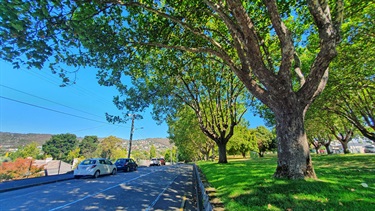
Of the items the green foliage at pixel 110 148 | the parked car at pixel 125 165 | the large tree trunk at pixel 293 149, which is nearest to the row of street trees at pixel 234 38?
the large tree trunk at pixel 293 149

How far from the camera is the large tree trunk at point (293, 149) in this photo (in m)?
5.25

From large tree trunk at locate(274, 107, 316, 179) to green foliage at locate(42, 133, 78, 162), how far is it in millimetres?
102532

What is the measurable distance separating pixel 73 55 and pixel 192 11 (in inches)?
196

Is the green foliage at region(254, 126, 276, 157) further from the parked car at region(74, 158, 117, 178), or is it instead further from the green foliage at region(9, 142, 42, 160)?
the green foliage at region(9, 142, 42, 160)

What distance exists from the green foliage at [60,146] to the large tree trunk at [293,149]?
102532 mm

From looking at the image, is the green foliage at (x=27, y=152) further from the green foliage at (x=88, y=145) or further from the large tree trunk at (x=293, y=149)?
the large tree trunk at (x=293, y=149)

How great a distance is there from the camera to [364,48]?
10.2 meters

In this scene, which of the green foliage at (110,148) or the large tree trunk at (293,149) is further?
the green foliage at (110,148)

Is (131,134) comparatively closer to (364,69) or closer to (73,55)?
(73,55)

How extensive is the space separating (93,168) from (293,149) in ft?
48.9

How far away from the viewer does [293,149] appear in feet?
17.4

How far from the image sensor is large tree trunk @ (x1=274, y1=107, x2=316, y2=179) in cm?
525

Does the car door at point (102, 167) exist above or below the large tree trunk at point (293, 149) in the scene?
below

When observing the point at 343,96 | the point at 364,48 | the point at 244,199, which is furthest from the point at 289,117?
the point at 343,96
